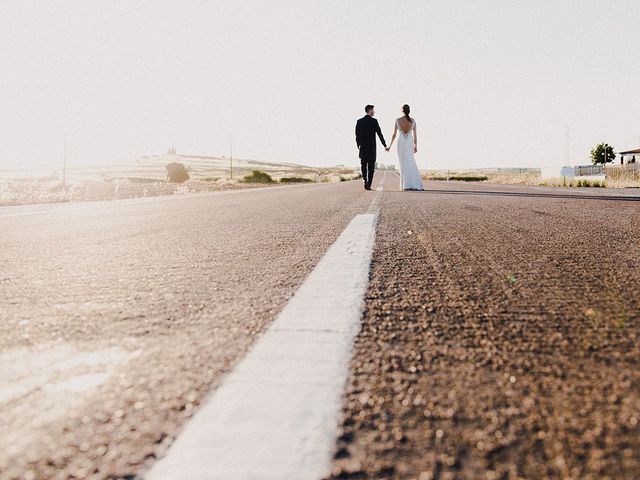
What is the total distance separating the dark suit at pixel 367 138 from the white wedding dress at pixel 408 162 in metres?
0.48

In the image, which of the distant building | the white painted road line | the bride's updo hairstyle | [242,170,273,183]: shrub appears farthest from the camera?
the distant building

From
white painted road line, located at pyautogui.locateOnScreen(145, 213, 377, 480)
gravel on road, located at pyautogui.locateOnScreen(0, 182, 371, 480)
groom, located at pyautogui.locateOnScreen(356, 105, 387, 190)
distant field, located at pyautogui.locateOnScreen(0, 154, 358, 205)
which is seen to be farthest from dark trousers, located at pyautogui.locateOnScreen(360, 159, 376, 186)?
white painted road line, located at pyautogui.locateOnScreen(145, 213, 377, 480)

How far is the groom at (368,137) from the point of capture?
43.1 ft

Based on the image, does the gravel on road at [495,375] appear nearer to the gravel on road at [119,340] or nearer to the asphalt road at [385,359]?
the asphalt road at [385,359]

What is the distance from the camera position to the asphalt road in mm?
769

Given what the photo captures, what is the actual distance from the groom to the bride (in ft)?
1.67

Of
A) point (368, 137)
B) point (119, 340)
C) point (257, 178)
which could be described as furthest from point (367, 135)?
point (257, 178)

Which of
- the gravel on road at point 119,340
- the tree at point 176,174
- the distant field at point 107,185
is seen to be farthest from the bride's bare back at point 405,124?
the tree at point 176,174

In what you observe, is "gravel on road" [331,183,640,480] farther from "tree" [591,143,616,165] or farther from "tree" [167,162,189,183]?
"tree" [591,143,616,165]

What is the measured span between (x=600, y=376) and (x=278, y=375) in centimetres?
64

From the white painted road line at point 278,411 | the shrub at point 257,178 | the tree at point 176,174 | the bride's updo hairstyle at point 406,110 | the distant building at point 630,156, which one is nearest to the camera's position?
the white painted road line at point 278,411

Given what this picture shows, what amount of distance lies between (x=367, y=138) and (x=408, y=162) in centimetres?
139

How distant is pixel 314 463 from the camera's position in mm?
727

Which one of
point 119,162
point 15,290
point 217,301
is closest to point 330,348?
point 217,301
